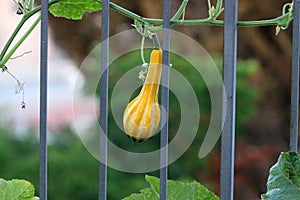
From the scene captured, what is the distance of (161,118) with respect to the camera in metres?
0.97

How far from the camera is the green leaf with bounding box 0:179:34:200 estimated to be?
1.04 meters

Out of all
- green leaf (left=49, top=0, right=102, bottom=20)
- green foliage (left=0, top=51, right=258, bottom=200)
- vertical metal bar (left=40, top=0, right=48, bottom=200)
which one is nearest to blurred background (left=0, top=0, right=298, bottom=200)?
green foliage (left=0, top=51, right=258, bottom=200)

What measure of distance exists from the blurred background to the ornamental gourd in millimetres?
2372

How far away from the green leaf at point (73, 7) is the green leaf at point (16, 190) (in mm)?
276

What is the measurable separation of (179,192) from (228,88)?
208 millimetres

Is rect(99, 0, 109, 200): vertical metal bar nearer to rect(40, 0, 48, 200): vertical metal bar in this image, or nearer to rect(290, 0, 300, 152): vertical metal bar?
rect(40, 0, 48, 200): vertical metal bar

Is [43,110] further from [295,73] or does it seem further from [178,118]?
[178,118]

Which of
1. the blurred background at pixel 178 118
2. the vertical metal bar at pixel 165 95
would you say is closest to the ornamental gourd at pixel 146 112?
the vertical metal bar at pixel 165 95

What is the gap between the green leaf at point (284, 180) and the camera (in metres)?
0.88

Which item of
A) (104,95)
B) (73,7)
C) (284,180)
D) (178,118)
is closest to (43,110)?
(104,95)

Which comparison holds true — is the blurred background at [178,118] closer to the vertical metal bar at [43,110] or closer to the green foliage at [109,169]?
the green foliage at [109,169]

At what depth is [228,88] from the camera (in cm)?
89

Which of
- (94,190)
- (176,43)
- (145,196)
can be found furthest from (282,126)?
(145,196)

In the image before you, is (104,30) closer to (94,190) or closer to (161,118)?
(161,118)
